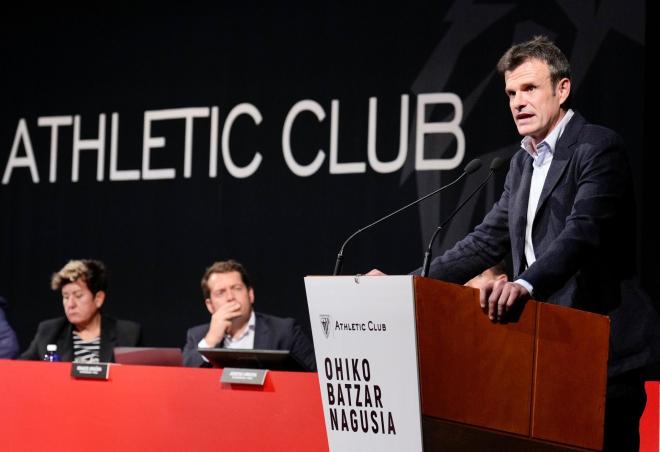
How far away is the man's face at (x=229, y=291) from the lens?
18.5ft

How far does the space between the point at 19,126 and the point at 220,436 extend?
15.2ft

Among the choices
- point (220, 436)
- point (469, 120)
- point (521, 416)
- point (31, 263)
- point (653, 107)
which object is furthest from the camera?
point (31, 263)

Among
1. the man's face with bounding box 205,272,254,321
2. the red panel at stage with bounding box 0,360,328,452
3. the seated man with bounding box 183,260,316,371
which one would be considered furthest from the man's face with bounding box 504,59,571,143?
the man's face with bounding box 205,272,254,321

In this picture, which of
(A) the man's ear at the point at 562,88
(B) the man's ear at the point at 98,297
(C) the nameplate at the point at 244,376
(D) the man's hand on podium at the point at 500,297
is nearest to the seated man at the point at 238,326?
(B) the man's ear at the point at 98,297

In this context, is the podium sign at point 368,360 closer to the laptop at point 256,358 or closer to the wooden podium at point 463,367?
the wooden podium at point 463,367

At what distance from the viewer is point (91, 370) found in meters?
3.97

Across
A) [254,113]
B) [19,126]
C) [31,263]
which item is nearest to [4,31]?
[19,126]

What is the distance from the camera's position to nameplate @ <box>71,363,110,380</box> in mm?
3936

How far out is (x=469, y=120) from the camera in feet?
19.9

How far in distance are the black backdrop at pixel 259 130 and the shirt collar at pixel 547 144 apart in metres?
3.00

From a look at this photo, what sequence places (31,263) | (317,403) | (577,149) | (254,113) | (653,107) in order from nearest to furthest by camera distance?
(577,149), (317,403), (653,107), (254,113), (31,263)

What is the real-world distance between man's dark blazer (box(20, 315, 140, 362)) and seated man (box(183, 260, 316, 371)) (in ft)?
2.00

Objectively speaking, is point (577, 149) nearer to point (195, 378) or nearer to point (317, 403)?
point (317, 403)

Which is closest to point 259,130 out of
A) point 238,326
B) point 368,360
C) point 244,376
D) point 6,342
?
point 238,326
